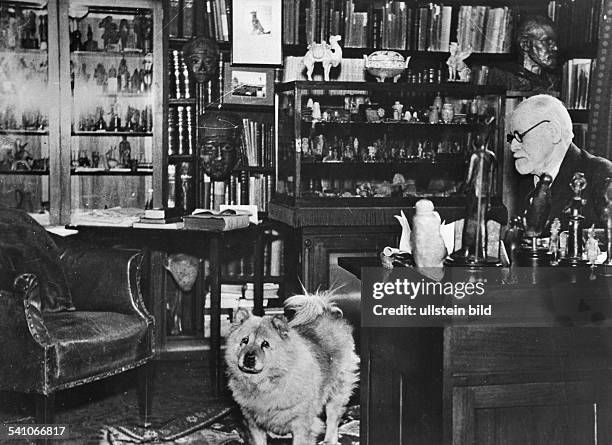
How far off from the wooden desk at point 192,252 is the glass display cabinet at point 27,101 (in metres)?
0.43

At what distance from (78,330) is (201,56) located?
2009 mm

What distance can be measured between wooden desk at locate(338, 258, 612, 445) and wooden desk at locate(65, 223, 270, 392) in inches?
79.5

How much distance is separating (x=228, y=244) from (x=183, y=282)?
37 centimetres

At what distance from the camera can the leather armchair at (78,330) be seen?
2877 millimetres

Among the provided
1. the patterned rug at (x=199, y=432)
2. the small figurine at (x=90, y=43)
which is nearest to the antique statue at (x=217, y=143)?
the small figurine at (x=90, y=43)

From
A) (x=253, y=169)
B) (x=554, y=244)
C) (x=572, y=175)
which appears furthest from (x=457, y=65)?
(x=554, y=244)

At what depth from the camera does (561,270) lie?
7.08 ft

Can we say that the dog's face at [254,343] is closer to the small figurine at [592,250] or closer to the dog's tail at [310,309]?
the dog's tail at [310,309]

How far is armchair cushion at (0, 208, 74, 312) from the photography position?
10.5 ft

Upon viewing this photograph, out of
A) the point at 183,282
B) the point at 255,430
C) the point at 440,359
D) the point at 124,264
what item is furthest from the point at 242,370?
the point at 183,282

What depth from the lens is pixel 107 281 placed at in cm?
342

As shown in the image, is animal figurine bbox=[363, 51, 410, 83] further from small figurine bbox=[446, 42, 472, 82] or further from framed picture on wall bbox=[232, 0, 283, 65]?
framed picture on wall bbox=[232, 0, 283, 65]

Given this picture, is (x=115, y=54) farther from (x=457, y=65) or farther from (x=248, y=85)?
(x=457, y=65)

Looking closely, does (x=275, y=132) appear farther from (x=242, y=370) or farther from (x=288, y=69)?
(x=242, y=370)
